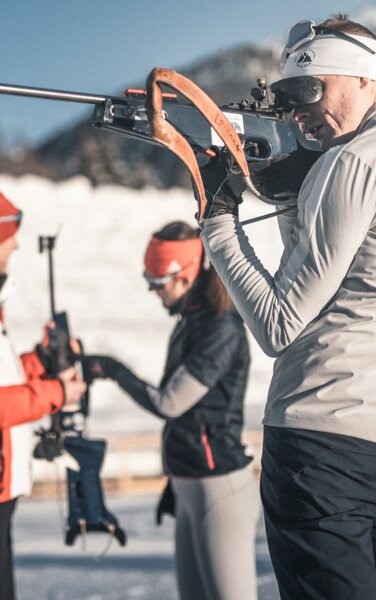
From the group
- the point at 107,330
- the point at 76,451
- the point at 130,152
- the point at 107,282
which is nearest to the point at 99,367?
the point at 76,451

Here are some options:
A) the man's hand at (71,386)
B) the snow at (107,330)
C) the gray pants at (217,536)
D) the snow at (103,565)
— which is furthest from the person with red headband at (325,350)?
the snow at (103,565)

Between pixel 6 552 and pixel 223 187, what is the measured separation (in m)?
1.56

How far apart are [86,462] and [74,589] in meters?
1.50

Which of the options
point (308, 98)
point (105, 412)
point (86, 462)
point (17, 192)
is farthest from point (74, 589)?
point (17, 192)

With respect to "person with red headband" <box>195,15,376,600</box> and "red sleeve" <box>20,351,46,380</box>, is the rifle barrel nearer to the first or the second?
"person with red headband" <box>195,15,376,600</box>

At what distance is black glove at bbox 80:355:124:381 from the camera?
3.22 m

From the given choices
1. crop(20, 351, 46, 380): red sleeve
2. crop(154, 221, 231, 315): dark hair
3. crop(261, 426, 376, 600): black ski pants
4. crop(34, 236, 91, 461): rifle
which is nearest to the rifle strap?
crop(261, 426, 376, 600): black ski pants

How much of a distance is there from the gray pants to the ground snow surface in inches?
401

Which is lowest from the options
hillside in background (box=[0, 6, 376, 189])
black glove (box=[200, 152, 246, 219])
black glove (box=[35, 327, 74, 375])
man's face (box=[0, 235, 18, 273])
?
black glove (box=[35, 327, 74, 375])

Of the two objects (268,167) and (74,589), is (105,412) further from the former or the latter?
(268,167)

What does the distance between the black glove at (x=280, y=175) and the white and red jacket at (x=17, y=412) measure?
3.95 ft

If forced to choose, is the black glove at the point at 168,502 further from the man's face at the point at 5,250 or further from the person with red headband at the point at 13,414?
the man's face at the point at 5,250

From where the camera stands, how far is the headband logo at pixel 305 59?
5.90 ft

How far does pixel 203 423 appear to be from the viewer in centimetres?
305
